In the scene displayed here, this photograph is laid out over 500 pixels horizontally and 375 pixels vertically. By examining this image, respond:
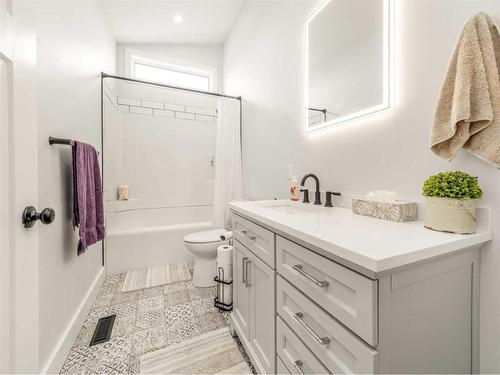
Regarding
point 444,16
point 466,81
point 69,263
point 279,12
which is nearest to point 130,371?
point 69,263

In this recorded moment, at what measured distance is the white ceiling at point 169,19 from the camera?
2.36 m

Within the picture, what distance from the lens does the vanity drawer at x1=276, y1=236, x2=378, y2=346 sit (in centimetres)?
51

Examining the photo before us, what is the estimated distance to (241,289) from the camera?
129 centimetres

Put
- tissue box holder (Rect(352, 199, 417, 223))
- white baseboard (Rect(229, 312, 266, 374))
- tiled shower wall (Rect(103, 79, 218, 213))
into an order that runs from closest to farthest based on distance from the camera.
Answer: tissue box holder (Rect(352, 199, 417, 223)) → white baseboard (Rect(229, 312, 266, 374)) → tiled shower wall (Rect(103, 79, 218, 213))

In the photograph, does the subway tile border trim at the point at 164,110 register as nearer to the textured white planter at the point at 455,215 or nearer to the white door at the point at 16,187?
the white door at the point at 16,187

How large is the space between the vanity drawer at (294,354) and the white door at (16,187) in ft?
2.67

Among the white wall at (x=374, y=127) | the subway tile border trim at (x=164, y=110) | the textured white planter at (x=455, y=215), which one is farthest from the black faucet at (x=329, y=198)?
the subway tile border trim at (x=164, y=110)

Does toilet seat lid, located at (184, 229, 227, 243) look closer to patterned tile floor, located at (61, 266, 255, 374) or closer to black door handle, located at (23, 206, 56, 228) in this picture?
patterned tile floor, located at (61, 266, 255, 374)

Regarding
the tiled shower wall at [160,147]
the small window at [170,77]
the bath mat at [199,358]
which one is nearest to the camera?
the bath mat at [199,358]

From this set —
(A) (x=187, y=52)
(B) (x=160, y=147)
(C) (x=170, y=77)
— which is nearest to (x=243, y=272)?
(B) (x=160, y=147)

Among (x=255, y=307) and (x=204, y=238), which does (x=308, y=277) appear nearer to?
(x=255, y=307)

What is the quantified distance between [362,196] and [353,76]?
0.65 metres

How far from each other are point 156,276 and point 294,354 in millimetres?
1825

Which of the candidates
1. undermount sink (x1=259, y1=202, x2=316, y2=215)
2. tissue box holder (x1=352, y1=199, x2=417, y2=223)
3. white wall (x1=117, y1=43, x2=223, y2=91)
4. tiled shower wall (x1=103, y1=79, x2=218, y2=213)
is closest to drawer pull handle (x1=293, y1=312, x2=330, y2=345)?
tissue box holder (x1=352, y1=199, x2=417, y2=223)
